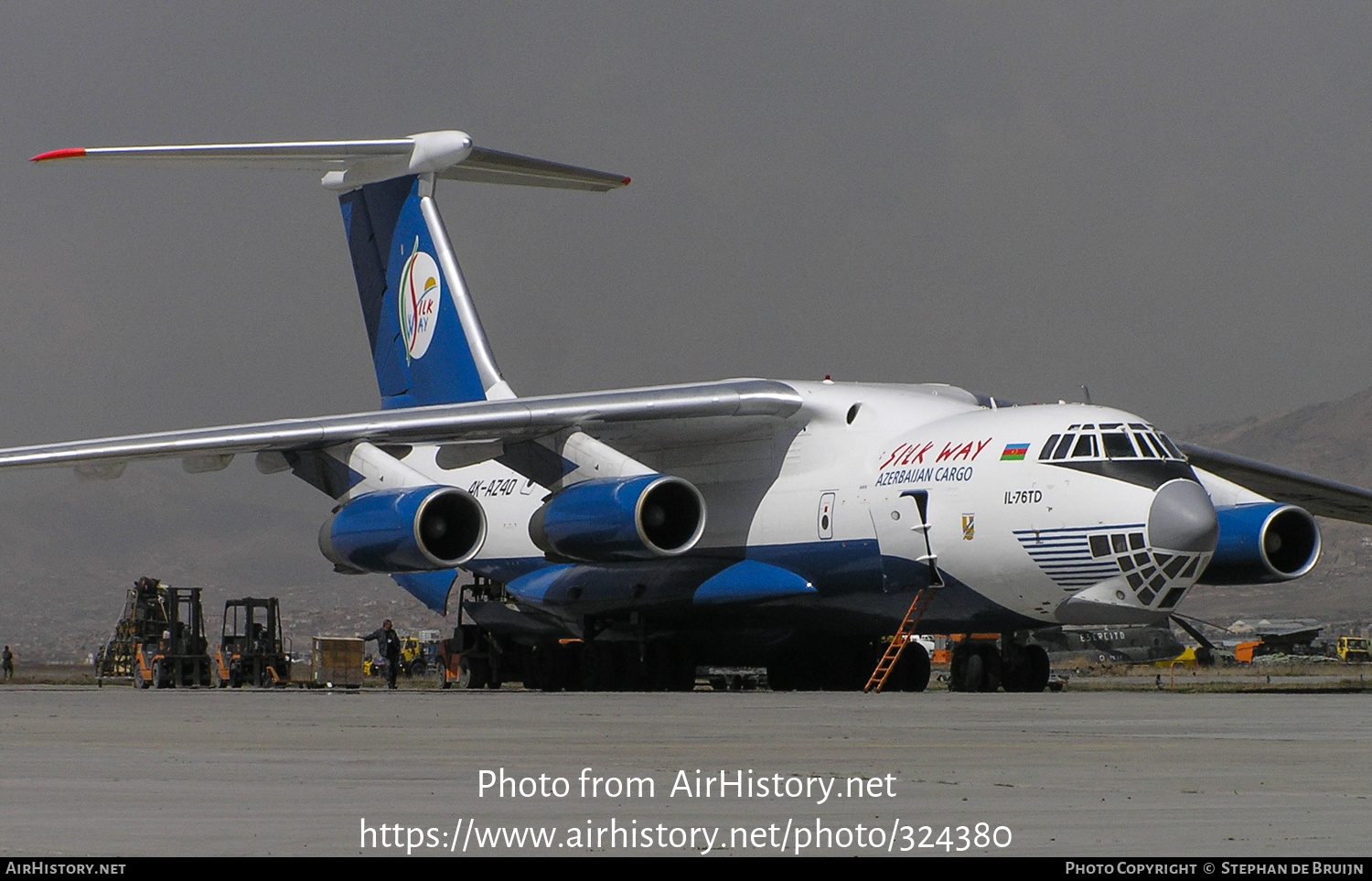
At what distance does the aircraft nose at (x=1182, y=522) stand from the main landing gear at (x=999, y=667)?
9.02 feet

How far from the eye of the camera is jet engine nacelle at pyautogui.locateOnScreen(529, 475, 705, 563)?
19.8 meters

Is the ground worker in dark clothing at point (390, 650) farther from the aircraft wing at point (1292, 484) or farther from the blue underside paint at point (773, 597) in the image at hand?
the aircraft wing at point (1292, 484)

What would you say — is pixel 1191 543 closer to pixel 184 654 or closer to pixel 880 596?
pixel 880 596

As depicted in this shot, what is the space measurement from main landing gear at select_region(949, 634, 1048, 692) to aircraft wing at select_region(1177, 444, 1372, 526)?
4.13 metres

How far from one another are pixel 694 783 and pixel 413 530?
12.8m

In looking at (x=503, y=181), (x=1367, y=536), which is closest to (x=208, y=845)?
(x=503, y=181)

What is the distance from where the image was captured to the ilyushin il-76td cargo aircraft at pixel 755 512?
1867 cm

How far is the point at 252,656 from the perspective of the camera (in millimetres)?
29172

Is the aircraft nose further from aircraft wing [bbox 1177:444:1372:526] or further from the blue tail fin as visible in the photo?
the blue tail fin

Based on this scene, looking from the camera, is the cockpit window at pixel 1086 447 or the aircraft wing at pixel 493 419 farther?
the aircraft wing at pixel 493 419

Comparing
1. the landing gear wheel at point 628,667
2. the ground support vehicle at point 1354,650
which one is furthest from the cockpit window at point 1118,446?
the ground support vehicle at point 1354,650

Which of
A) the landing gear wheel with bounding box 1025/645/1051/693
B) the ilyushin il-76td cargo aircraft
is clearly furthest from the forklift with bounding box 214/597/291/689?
the landing gear wheel with bounding box 1025/645/1051/693

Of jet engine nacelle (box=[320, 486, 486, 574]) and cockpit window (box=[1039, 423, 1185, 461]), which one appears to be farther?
jet engine nacelle (box=[320, 486, 486, 574])

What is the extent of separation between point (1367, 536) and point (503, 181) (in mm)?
156943
